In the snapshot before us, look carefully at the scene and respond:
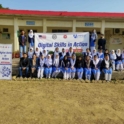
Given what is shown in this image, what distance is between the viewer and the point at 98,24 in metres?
16.3

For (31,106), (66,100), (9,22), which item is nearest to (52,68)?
(66,100)

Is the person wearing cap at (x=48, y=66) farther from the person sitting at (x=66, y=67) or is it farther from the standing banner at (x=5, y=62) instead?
the standing banner at (x=5, y=62)

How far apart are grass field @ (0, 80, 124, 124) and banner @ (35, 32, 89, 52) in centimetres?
233

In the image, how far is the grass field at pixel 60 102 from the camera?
5.12 m

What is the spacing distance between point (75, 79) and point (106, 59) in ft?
5.60

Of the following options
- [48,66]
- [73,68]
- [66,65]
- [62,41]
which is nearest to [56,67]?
[48,66]

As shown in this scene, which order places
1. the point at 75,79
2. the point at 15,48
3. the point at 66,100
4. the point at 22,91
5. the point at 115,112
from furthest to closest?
1. the point at 15,48
2. the point at 75,79
3. the point at 22,91
4. the point at 66,100
5. the point at 115,112

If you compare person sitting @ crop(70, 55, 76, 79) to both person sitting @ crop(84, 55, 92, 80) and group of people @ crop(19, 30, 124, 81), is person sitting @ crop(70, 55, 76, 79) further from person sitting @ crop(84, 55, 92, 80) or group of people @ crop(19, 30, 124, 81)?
person sitting @ crop(84, 55, 92, 80)

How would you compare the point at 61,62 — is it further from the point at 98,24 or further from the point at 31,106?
the point at 98,24

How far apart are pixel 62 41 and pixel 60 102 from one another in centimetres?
499

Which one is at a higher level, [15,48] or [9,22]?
[9,22]

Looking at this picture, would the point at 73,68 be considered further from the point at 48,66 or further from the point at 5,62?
the point at 5,62

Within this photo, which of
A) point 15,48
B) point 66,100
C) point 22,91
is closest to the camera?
point 66,100

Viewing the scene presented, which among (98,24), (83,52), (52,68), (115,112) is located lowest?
(115,112)
